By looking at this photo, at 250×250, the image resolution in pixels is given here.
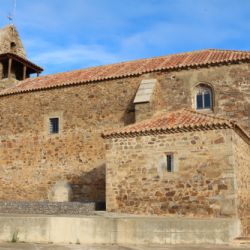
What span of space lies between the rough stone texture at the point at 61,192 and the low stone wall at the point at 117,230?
279 inches

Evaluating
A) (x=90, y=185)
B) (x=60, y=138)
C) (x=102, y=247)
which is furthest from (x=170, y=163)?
(x=60, y=138)

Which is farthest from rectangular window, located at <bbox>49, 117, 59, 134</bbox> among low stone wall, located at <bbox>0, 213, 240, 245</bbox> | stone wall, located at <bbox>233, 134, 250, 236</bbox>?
stone wall, located at <bbox>233, 134, 250, 236</bbox>

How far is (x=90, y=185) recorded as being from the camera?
53.9 feet

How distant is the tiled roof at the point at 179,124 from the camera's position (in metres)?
11.2

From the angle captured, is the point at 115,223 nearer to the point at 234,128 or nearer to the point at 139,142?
the point at 139,142

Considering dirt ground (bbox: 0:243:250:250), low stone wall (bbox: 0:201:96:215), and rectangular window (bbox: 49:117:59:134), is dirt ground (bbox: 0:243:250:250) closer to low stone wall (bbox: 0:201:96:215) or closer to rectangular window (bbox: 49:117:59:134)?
low stone wall (bbox: 0:201:96:215)

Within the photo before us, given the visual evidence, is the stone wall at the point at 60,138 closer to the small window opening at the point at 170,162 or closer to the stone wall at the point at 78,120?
the stone wall at the point at 78,120

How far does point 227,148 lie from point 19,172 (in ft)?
35.9

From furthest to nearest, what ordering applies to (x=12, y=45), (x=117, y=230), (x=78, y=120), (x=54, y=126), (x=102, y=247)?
(x=12, y=45) < (x=54, y=126) < (x=78, y=120) < (x=117, y=230) < (x=102, y=247)

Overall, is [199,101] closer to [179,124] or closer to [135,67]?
[135,67]

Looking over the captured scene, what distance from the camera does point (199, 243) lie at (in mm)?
9641

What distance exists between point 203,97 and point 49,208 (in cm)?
760

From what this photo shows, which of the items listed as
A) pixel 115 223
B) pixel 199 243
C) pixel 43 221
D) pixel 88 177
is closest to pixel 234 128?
pixel 199 243

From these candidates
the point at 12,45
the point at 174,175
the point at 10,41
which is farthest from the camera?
the point at 12,45
